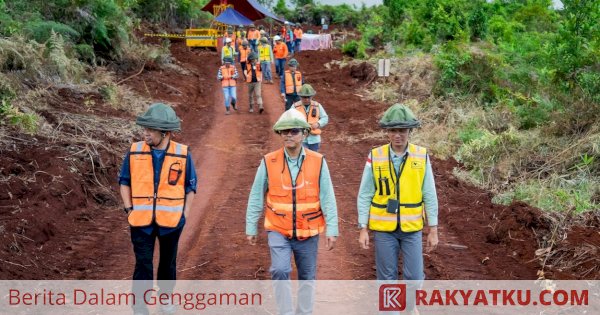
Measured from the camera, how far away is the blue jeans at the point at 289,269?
5980mm

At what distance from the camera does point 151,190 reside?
6352 mm

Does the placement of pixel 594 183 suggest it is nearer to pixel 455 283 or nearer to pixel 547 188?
pixel 547 188

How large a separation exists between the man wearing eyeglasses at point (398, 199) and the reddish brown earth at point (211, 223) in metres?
1.87

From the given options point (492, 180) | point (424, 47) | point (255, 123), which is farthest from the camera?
point (424, 47)

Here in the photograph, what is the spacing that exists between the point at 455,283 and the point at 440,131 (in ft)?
27.7

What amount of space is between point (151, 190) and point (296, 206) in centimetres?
138

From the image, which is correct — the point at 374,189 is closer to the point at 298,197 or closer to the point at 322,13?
the point at 298,197

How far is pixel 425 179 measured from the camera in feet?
20.7

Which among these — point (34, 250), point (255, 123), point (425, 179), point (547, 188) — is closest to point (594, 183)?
point (547, 188)

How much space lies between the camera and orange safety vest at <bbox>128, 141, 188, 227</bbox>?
20.8 ft

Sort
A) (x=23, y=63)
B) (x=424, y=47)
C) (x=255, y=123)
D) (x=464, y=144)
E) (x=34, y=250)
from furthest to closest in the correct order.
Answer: (x=424, y=47)
(x=255, y=123)
(x=23, y=63)
(x=464, y=144)
(x=34, y=250)

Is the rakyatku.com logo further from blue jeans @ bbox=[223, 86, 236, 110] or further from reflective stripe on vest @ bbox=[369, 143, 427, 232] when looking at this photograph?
blue jeans @ bbox=[223, 86, 236, 110]

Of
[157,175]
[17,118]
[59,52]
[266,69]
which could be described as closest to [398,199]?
[157,175]

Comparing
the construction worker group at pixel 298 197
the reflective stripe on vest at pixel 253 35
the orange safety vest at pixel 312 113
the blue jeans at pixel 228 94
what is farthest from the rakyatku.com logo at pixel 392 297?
the reflective stripe on vest at pixel 253 35
